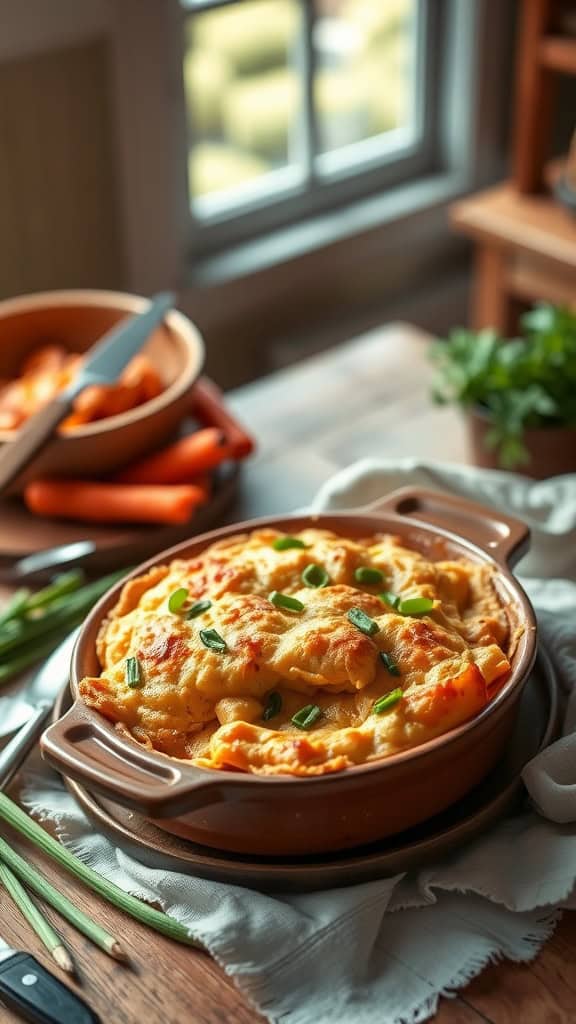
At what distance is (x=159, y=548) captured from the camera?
1.55 m

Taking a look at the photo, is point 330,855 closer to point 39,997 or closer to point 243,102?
point 39,997

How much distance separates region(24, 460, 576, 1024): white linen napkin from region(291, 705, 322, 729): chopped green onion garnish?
5.7 inches

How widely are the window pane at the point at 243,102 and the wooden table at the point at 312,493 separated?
38.3 inches

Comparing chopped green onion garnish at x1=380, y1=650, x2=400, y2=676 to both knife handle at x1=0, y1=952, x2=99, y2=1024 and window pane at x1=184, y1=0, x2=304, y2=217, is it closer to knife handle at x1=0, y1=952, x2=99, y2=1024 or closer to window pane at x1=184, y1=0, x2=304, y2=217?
knife handle at x1=0, y1=952, x2=99, y2=1024

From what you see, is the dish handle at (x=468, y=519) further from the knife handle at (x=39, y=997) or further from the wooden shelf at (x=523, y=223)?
the wooden shelf at (x=523, y=223)

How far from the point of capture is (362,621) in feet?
3.63

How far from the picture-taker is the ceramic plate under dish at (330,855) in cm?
104

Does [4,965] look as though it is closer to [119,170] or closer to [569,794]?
[569,794]

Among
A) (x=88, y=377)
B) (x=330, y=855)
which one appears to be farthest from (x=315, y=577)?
(x=88, y=377)

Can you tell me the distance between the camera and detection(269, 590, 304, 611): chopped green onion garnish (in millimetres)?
1146

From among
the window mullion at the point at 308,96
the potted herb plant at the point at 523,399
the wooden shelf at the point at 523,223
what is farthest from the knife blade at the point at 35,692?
the window mullion at the point at 308,96

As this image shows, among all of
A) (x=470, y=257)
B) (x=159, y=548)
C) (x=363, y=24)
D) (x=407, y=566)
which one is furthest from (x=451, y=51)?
(x=407, y=566)

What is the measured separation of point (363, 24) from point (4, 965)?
2.57 meters

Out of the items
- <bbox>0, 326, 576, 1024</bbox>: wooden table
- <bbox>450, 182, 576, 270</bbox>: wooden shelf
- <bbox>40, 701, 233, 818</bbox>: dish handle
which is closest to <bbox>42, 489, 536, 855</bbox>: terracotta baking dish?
<bbox>40, 701, 233, 818</bbox>: dish handle
